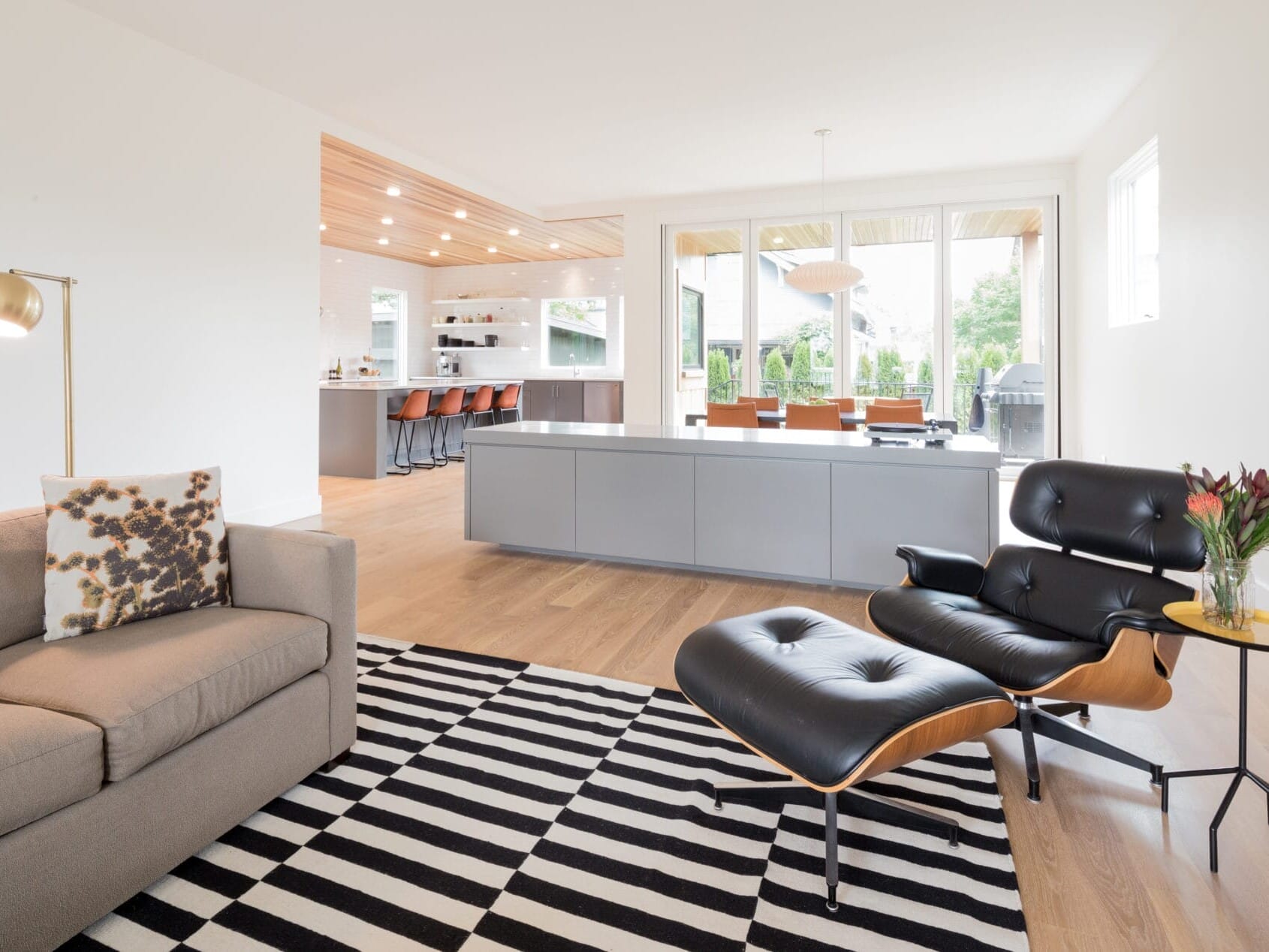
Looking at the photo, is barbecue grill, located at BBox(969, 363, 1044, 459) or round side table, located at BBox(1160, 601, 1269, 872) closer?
round side table, located at BBox(1160, 601, 1269, 872)

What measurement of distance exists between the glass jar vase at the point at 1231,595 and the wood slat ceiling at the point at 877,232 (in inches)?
269

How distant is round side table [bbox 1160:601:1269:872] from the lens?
1.58m

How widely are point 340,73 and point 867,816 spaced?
206 inches

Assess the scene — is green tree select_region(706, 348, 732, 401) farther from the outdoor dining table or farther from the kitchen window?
the kitchen window

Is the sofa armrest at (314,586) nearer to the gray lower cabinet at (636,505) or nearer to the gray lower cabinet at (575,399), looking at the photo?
the gray lower cabinet at (636,505)

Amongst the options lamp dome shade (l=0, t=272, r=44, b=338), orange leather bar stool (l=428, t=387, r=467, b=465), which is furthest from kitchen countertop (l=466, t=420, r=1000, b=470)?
orange leather bar stool (l=428, t=387, r=467, b=465)

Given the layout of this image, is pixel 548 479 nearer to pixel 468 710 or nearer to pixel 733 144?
pixel 468 710

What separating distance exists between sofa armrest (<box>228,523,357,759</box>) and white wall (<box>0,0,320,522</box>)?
2.64 meters

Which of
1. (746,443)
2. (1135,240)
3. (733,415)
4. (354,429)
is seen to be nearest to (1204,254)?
(1135,240)

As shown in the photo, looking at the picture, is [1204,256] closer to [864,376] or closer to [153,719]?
[864,376]

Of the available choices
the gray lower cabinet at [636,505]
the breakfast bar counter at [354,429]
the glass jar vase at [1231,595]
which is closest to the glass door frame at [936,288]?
the gray lower cabinet at [636,505]

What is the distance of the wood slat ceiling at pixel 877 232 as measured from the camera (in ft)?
24.8

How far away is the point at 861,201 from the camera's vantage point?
789 centimetres

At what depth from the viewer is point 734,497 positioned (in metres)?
4.03
